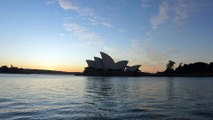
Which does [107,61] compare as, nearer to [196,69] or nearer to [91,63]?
[91,63]

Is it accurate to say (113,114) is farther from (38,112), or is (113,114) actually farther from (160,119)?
(38,112)

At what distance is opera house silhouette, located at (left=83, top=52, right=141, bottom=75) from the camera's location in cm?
14938

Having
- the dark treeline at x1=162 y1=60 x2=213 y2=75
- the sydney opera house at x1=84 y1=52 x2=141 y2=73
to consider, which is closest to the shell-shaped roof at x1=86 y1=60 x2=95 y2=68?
the sydney opera house at x1=84 y1=52 x2=141 y2=73

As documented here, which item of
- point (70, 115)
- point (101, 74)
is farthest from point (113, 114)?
point (101, 74)

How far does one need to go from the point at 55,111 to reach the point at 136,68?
527ft

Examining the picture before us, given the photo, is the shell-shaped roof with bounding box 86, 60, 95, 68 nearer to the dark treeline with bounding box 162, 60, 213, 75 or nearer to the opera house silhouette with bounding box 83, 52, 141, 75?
the opera house silhouette with bounding box 83, 52, 141, 75

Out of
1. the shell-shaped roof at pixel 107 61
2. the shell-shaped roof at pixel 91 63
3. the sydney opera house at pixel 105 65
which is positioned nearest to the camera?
the shell-shaped roof at pixel 107 61

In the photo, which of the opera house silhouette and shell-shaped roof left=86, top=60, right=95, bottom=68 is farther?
shell-shaped roof left=86, top=60, right=95, bottom=68

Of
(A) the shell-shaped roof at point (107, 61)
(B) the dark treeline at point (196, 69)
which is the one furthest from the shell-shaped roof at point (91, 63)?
A: (B) the dark treeline at point (196, 69)

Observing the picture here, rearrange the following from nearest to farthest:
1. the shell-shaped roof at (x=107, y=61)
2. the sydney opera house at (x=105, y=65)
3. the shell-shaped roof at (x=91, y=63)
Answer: the shell-shaped roof at (x=107, y=61)
the sydney opera house at (x=105, y=65)
the shell-shaped roof at (x=91, y=63)

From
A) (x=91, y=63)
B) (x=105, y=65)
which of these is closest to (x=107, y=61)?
(x=105, y=65)

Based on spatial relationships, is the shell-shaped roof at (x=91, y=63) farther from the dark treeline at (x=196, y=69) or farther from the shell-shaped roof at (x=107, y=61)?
the dark treeline at (x=196, y=69)

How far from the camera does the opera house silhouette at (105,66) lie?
149 m

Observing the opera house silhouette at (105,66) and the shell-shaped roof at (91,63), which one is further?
the shell-shaped roof at (91,63)
